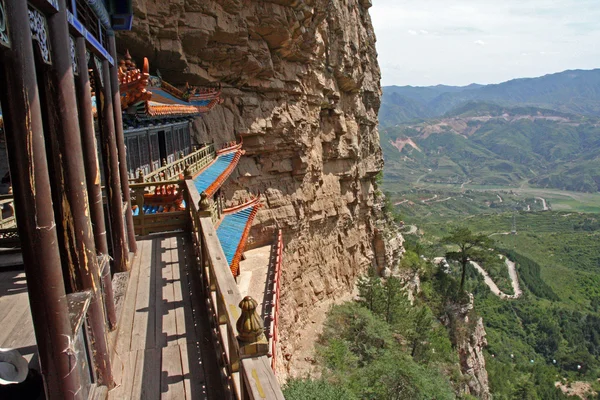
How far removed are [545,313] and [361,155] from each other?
31.8 m

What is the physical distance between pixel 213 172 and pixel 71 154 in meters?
8.43

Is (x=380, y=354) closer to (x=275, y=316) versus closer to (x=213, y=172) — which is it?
(x=275, y=316)

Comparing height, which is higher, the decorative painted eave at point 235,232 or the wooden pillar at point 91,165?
the wooden pillar at point 91,165

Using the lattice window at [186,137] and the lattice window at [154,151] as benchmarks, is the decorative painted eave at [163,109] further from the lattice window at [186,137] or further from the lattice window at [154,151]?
the lattice window at [186,137]

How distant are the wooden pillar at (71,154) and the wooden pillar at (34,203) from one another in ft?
2.07

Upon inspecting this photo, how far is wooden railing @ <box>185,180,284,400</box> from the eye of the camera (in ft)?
8.13

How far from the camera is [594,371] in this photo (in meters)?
38.4

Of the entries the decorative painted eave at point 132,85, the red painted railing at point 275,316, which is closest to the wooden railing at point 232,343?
the red painted railing at point 275,316

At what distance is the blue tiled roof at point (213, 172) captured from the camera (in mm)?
9320

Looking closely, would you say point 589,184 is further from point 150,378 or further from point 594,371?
point 150,378

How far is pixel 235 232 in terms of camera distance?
9570 mm

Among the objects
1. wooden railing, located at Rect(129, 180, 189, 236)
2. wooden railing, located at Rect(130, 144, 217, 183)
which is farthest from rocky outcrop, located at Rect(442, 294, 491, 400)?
wooden railing, located at Rect(129, 180, 189, 236)

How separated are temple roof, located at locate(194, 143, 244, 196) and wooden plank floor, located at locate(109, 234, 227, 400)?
2.93m

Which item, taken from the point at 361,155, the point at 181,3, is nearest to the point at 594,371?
the point at 361,155
